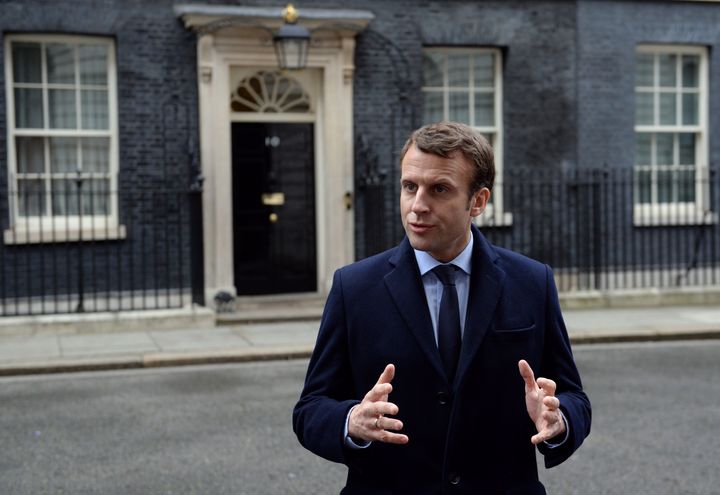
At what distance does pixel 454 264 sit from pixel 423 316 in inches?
6.3

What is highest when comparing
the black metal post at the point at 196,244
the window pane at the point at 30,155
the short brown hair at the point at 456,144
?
the window pane at the point at 30,155

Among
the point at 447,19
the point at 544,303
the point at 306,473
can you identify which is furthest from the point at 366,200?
the point at 544,303

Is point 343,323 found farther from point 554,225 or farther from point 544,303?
point 554,225

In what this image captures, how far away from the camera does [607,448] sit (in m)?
6.59

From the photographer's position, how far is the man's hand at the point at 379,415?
2344 millimetres

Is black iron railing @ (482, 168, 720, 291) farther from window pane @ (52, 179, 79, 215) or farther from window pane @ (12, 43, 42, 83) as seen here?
window pane @ (12, 43, 42, 83)

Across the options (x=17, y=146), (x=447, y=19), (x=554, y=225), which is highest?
(x=447, y=19)

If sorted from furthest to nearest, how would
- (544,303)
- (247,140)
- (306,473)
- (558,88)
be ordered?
(558,88) < (247,140) < (306,473) < (544,303)

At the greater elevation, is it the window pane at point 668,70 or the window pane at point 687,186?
the window pane at point 668,70

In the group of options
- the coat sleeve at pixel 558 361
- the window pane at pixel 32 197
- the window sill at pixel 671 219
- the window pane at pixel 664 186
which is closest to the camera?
the coat sleeve at pixel 558 361

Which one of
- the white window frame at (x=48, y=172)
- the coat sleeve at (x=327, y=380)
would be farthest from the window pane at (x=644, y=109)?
the coat sleeve at (x=327, y=380)

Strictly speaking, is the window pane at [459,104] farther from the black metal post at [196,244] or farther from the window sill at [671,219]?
the black metal post at [196,244]

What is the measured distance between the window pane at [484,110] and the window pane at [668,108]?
267cm

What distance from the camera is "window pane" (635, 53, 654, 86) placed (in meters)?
15.5
